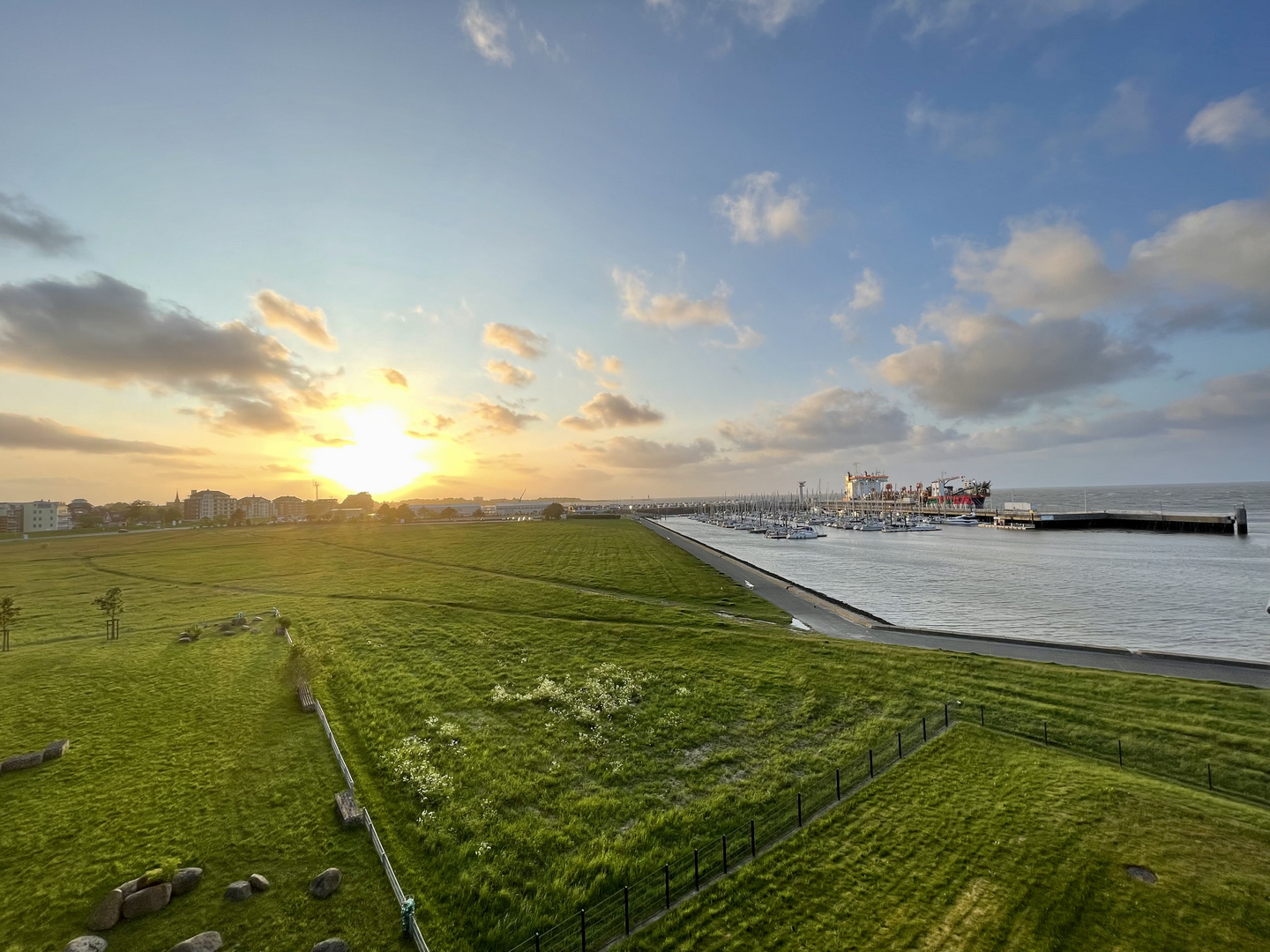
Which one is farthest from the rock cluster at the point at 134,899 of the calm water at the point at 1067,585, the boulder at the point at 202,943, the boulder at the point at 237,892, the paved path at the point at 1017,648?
the calm water at the point at 1067,585

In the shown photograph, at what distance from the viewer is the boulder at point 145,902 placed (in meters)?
12.6

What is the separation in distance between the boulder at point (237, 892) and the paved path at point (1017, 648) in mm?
35222

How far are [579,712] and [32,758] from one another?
69.1 feet

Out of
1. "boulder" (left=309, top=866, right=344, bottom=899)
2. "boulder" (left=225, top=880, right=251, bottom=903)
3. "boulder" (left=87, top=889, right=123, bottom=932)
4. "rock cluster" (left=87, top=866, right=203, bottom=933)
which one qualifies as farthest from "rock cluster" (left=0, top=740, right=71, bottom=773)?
"boulder" (left=309, top=866, right=344, bottom=899)

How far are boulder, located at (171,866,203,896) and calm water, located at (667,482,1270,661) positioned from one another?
45.5 meters

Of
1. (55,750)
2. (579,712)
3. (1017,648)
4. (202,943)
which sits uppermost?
(1017,648)

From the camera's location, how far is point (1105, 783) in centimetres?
1812

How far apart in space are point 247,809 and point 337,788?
259cm

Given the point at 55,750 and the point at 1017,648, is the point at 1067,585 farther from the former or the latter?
the point at 55,750

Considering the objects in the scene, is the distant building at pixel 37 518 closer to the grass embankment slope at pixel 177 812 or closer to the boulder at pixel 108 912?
the grass embankment slope at pixel 177 812

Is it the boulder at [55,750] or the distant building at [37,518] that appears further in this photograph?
the distant building at [37,518]

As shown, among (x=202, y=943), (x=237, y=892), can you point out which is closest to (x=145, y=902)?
(x=237, y=892)

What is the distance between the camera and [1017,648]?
3375 cm

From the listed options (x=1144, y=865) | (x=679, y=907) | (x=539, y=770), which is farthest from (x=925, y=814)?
(x=539, y=770)
